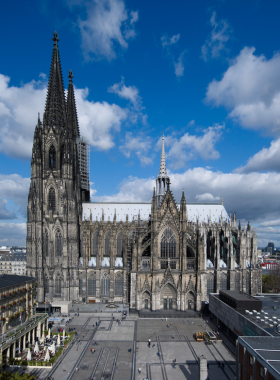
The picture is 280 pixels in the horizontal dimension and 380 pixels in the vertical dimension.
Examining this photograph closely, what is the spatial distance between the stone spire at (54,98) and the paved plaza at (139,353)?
48345mm

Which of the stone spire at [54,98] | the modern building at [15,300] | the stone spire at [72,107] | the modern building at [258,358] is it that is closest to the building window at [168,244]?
the modern building at [15,300]

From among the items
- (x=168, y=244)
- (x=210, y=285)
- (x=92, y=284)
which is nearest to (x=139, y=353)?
(x=168, y=244)

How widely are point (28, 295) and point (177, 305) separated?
32.1 m

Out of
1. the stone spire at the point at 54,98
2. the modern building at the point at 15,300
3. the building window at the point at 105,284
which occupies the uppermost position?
the stone spire at the point at 54,98

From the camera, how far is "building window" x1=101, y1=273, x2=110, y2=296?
67.9 metres

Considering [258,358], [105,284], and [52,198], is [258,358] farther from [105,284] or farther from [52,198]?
[52,198]

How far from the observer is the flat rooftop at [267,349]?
24.5 meters

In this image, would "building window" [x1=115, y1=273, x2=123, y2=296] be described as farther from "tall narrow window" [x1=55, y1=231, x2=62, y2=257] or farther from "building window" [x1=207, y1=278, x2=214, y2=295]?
"building window" [x1=207, y1=278, x2=214, y2=295]

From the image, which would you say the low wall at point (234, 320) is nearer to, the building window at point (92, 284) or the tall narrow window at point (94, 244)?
the building window at point (92, 284)

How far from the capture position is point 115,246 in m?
70.4

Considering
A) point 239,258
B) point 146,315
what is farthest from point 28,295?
point 239,258

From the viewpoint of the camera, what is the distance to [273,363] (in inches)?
966

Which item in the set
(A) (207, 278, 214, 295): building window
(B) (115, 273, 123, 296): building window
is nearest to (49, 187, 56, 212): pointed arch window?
(B) (115, 273, 123, 296): building window

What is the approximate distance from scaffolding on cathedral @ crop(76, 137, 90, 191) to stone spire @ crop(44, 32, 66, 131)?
1545 centimetres
